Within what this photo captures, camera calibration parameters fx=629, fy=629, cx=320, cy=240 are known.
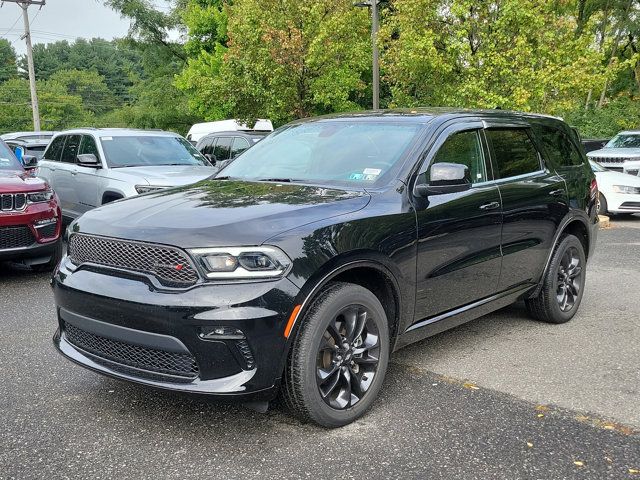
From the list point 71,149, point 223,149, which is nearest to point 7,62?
point 223,149

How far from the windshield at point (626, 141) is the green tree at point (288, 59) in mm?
7791

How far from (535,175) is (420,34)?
10401 millimetres

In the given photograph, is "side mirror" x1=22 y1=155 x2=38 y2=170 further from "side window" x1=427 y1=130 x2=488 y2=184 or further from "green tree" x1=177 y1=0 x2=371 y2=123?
"green tree" x1=177 y1=0 x2=371 y2=123

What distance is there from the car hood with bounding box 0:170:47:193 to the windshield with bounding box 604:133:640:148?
50.0 ft

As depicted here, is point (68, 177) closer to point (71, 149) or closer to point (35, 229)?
point (71, 149)

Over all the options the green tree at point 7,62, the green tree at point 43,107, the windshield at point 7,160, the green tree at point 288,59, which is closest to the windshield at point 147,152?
the windshield at point 7,160

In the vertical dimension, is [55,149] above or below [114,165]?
above

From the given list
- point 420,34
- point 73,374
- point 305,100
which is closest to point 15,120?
point 305,100

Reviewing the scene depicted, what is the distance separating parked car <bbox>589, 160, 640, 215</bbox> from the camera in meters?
12.6

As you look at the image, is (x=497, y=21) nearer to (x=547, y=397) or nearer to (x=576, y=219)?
(x=576, y=219)

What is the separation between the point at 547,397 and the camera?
12.8ft

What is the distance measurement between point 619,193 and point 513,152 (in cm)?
893

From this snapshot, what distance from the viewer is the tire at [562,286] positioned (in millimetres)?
5277

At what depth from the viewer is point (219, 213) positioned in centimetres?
337
